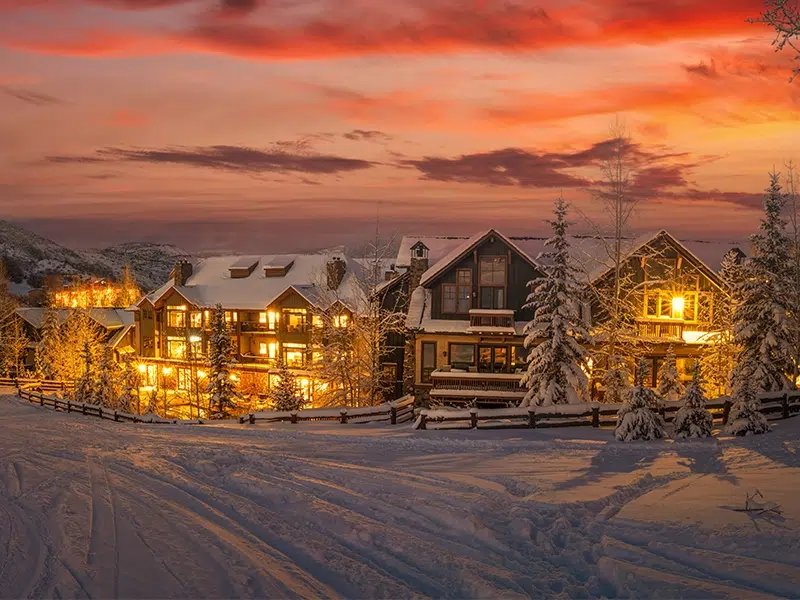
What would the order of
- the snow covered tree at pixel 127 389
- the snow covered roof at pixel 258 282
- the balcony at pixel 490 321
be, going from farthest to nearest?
the snow covered roof at pixel 258 282, the snow covered tree at pixel 127 389, the balcony at pixel 490 321

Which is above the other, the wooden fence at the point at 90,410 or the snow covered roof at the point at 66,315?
the snow covered roof at the point at 66,315

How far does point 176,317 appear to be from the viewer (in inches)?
2095

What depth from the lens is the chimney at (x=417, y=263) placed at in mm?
36469

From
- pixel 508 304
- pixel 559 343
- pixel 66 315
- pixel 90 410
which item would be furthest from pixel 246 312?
pixel 559 343

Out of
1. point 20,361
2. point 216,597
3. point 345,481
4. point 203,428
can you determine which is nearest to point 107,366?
point 203,428

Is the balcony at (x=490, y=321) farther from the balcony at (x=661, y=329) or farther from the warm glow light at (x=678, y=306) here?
the warm glow light at (x=678, y=306)

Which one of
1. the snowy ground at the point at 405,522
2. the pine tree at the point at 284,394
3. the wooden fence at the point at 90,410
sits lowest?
the wooden fence at the point at 90,410

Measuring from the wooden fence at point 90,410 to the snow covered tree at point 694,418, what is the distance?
21.1m

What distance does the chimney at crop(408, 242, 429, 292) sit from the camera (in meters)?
36.5

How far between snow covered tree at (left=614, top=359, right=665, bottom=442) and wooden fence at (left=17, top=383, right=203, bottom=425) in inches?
769

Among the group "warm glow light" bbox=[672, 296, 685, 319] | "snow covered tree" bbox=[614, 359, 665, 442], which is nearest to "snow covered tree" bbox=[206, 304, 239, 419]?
"snow covered tree" bbox=[614, 359, 665, 442]

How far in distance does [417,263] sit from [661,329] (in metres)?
15.0

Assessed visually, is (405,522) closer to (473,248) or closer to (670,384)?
(670,384)

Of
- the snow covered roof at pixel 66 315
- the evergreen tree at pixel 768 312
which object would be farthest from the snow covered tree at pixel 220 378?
the snow covered roof at pixel 66 315
